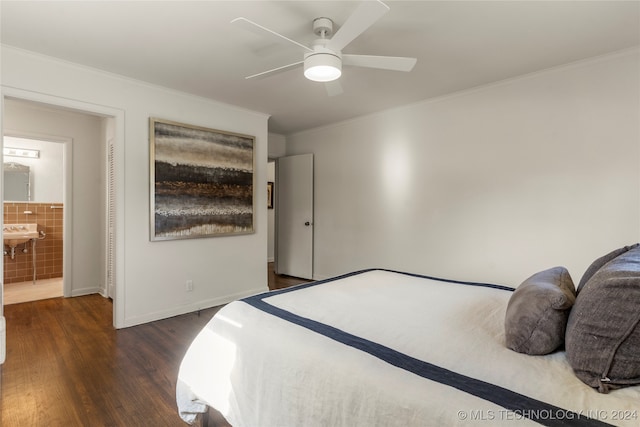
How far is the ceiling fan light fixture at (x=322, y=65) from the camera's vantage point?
6.25 ft

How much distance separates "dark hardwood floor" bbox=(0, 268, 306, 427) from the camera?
181 cm

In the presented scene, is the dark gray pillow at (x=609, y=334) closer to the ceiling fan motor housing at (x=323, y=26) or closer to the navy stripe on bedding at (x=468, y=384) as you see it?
the navy stripe on bedding at (x=468, y=384)

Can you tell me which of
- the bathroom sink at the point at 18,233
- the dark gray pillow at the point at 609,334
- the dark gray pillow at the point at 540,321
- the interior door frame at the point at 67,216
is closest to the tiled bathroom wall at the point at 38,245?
the bathroom sink at the point at 18,233

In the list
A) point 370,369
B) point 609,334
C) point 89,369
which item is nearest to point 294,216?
point 89,369

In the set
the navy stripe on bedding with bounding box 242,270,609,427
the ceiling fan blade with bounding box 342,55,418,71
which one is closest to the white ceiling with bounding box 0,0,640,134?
the ceiling fan blade with bounding box 342,55,418,71

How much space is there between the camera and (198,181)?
139 inches

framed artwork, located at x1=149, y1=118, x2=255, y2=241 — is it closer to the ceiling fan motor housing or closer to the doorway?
the ceiling fan motor housing

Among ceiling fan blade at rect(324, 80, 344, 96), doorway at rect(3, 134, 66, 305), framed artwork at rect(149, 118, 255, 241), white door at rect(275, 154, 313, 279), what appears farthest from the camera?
white door at rect(275, 154, 313, 279)

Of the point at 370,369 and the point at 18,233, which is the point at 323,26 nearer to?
the point at 370,369

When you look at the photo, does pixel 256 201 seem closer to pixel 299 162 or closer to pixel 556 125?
pixel 299 162

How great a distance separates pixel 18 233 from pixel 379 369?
543cm

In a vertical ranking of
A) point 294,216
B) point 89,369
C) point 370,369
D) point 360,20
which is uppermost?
point 360,20

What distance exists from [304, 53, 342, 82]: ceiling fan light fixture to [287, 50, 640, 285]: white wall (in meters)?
2.03

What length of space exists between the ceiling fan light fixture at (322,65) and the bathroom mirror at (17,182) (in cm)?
522
